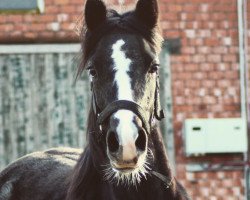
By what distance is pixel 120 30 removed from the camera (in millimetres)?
3811

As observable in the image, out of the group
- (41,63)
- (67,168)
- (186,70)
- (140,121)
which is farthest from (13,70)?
(140,121)

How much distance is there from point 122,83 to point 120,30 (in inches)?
15.9

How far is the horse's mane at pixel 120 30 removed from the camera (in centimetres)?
383

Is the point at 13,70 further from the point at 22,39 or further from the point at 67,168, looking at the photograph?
the point at 67,168

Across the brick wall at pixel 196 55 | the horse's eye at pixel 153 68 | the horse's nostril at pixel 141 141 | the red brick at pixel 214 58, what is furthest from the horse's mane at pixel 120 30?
the red brick at pixel 214 58

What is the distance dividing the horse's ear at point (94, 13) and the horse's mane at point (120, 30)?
29mm

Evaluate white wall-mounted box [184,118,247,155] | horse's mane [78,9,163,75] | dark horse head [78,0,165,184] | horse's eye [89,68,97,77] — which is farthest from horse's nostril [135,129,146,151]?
white wall-mounted box [184,118,247,155]

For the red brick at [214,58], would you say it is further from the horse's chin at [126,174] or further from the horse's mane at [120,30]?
the horse's chin at [126,174]

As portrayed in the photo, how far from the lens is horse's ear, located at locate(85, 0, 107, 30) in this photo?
389 centimetres

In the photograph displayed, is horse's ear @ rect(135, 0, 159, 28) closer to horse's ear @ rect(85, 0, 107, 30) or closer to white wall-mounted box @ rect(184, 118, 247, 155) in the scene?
horse's ear @ rect(85, 0, 107, 30)

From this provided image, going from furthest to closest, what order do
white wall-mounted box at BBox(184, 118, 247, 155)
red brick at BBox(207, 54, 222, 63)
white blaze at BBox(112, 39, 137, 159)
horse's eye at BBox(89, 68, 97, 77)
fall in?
red brick at BBox(207, 54, 222, 63)
white wall-mounted box at BBox(184, 118, 247, 155)
horse's eye at BBox(89, 68, 97, 77)
white blaze at BBox(112, 39, 137, 159)

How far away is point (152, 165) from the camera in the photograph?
12.3 feet

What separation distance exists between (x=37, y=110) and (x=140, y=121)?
16.3 ft

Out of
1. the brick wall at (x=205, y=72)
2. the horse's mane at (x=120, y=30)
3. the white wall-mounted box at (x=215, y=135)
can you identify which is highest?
the horse's mane at (x=120, y=30)
